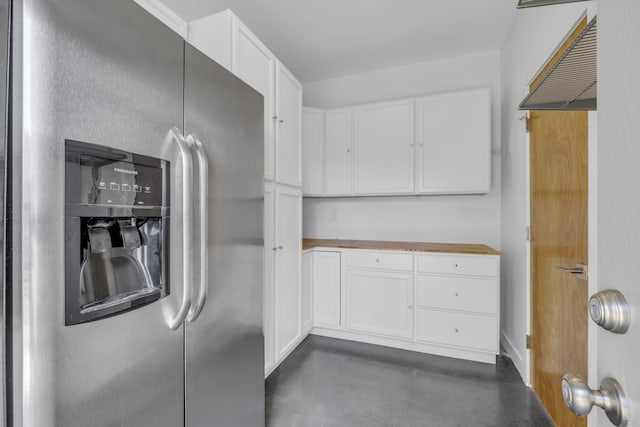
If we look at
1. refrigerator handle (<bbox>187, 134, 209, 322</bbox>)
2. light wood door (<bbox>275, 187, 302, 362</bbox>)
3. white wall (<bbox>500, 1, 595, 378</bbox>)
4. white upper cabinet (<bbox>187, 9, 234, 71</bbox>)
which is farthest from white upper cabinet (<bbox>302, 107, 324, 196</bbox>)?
refrigerator handle (<bbox>187, 134, 209, 322</bbox>)

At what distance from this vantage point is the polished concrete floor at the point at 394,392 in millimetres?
1667

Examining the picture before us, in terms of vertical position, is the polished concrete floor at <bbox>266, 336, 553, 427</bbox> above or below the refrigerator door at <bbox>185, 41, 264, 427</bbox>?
below

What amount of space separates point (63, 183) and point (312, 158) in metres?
2.56

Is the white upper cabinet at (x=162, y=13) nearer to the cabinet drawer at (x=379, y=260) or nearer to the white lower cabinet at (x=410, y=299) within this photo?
the white lower cabinet at (x=410, y=299)

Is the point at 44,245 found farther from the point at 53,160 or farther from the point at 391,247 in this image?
the point at 391,247

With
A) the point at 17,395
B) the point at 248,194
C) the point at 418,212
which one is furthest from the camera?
the point at 418,212

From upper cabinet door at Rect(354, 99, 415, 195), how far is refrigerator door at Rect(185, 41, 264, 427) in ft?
5.61

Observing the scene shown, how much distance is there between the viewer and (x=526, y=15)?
6.61 ft

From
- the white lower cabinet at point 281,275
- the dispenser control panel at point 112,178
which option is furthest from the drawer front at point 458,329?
the dispenser control panel at point 112,178

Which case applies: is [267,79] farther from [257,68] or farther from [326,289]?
[326,289]

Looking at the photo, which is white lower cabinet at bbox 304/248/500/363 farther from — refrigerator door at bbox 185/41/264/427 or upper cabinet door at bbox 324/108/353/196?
refrigerator door at bbox 185/41/264/427

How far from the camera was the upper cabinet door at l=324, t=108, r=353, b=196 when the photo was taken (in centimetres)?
298

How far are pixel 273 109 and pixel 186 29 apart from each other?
638 mm

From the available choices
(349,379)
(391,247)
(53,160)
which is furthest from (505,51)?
(53,160)
